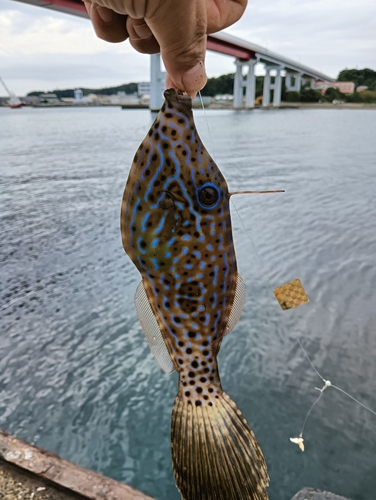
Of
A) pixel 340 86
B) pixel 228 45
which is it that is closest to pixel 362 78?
pixel 340 86

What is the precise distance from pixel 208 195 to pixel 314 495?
2.94 metres

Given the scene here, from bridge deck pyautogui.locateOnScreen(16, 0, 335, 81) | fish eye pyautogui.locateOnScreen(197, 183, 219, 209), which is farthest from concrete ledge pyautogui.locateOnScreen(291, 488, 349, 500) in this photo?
bridge deck pyautogui.locateOnScreen(16, 0, 335, 81)

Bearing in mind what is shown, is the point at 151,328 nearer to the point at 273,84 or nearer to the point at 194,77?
Result: the point at 194,77

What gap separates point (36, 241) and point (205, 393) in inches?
298

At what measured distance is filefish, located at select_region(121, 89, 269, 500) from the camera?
1.35 meters

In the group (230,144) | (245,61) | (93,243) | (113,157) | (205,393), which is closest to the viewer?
(205,393)

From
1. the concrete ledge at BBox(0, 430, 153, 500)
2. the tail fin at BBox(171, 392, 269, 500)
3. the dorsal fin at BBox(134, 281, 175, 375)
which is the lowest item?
the concrete ledge at BBox(0, 430, 153, 500)

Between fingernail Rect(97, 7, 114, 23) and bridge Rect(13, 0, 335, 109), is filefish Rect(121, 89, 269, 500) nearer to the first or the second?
fingernail Rect(97, 7, 114, 23)

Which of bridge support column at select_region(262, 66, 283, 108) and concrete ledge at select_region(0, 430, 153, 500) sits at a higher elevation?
bridge support column at select_region(262, 66, 283, 108)

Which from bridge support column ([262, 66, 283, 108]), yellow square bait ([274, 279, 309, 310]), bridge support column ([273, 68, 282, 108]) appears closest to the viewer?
yellow square bait ([274, 279, 309, 310])

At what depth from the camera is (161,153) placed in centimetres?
134

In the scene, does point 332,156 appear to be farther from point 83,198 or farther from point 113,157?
point 83,198

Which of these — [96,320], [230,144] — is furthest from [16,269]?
[230,144]

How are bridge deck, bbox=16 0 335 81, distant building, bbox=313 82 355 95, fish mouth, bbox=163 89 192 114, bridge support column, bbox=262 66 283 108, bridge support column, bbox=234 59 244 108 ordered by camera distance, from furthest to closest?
distant building, bbox=313 82 355 95 → bridge support column, bbox=262 66 283 108 → bridge support column, bbox=234 59 244 108 → bridge deck, bbox=16 0 335 81 → fish mouth, bbox=163 89 192 114
